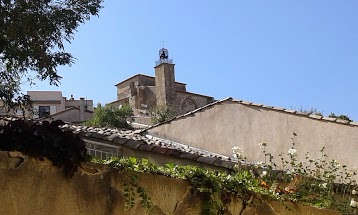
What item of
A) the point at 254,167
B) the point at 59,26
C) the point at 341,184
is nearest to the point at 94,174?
the point at 254,167

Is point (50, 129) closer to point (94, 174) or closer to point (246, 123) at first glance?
point (94, 174)

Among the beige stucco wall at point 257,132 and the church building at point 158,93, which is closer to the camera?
the beige stucco wall at point 257,132

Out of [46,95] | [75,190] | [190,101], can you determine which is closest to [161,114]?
[46,95]

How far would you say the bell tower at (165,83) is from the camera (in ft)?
208

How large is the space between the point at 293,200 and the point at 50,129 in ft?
12.5

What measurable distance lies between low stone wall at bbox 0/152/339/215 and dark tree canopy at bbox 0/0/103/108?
7.45m

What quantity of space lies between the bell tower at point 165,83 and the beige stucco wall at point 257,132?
44351mm

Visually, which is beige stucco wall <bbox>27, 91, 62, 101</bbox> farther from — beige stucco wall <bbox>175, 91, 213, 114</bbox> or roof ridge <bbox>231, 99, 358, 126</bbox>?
roof ridge <bbox>231, 99, 358, 126</bbox>

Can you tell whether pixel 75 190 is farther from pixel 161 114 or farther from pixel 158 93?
pixel 158 93

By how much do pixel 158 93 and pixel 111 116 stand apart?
19.4 meters

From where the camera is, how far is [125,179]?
192 inches

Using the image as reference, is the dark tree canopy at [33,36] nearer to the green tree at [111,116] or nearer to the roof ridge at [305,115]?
the roof ridge at [305,115]

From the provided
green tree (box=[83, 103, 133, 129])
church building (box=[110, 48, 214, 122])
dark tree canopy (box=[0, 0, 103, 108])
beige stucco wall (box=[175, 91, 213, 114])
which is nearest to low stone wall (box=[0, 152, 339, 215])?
dark tree canopy (box=[0, 0, 103, 108])

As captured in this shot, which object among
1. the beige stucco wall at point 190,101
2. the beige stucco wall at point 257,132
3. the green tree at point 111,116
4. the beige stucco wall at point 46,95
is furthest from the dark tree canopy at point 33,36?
the beige stucco wall at point 190,101
